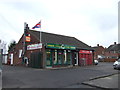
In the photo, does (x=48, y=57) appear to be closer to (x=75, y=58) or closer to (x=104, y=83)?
(x=75, y=58)

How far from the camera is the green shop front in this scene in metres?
21.4

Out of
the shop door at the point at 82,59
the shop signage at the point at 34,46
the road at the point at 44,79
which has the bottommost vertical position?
the road at the point at 44,79

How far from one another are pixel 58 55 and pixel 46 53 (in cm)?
255

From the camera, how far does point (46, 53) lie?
21.1 m

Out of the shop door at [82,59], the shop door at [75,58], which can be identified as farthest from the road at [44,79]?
the shop door at [82,59]

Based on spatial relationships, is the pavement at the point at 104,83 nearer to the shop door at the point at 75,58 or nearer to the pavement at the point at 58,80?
the pavement at the point at 58,80

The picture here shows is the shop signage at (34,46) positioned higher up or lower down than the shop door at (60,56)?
higher up

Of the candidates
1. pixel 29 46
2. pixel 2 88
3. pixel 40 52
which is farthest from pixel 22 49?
pixel 2 88

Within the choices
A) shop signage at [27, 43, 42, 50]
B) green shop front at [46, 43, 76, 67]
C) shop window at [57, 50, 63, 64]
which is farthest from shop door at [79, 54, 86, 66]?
shop signage at [27, 43, 42, 50]

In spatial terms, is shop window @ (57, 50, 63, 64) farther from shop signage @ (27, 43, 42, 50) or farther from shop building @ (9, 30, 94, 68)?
shop signage @ (27, 43, 42, 50)

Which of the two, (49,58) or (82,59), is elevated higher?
(49,58)

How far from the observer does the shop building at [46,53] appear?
21109 millimetres

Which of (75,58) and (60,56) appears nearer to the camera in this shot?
(60,56)

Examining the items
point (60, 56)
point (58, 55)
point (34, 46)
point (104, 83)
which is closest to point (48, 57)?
point (58, 55)
